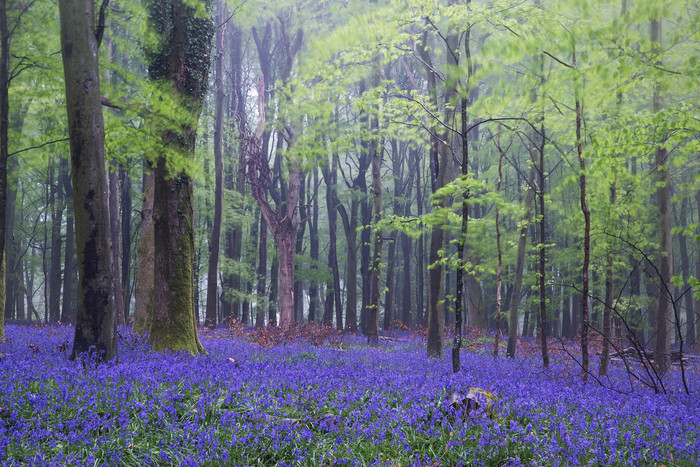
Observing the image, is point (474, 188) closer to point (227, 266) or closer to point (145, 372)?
point (145, 372)

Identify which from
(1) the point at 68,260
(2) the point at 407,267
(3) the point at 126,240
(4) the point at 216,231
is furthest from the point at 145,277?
(2) the point at 407,267

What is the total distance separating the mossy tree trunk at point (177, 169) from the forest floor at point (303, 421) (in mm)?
1819

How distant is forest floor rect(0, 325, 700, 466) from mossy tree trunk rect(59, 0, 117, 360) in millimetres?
605

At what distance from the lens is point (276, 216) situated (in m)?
18.9

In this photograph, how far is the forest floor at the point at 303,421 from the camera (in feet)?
12.5

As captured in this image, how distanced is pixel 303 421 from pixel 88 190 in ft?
16.0

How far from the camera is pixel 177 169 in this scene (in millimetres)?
8227

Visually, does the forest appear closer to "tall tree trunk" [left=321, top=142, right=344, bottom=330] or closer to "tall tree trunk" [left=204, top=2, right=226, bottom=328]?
"tall tree trunk" [left=204, top=2, right=226, bottom=328]

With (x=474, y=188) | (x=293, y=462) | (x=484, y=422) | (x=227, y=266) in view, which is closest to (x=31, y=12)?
(x=474, y=188)

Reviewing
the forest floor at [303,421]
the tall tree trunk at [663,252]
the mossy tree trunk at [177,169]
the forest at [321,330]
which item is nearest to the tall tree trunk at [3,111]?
the forest at [321,330]

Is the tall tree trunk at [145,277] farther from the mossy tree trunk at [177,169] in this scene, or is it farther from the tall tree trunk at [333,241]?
the tall tree trunk at [333,241]

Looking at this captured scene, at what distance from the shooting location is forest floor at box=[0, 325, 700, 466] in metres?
3.80

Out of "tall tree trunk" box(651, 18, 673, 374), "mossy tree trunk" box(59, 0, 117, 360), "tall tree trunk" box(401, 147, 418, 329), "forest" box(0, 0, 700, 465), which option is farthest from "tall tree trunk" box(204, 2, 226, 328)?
"tall tree trunk" box(651, 18, 673, 374)

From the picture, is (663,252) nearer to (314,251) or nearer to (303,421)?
(303,421)
